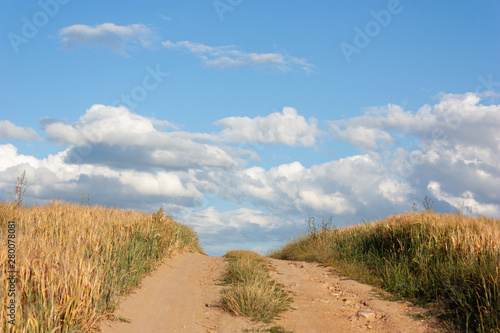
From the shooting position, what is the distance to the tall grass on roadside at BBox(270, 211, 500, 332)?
27.0 ft

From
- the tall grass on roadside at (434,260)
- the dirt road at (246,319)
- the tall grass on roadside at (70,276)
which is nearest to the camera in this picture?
the tall grass on roadside at (70,276)

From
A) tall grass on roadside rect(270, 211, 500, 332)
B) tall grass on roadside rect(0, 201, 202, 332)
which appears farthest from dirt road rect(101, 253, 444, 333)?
tall grass on roadside rect(270, 211, 500, 332)

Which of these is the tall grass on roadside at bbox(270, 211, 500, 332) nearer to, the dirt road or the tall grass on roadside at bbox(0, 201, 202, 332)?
the dirt road

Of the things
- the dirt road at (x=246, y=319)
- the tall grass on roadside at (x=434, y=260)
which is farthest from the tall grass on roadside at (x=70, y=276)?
the tall grass on roadside at (x=434, y=260)

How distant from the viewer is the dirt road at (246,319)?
8.02 meters

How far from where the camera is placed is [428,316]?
8.68 metres

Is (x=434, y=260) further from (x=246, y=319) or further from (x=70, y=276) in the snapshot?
(x=70, y=276)

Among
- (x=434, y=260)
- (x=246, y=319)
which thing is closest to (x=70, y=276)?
(x=246, y=319)

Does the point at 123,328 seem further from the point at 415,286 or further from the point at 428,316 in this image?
the point at 415,286

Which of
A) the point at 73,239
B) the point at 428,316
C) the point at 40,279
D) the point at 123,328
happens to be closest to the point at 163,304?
the point at 123,328

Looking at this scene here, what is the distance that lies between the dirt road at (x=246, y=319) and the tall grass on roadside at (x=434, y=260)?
2.34 feet

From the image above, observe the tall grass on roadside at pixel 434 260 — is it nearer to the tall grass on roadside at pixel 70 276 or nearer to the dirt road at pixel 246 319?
the dirt road at pixel 246 319

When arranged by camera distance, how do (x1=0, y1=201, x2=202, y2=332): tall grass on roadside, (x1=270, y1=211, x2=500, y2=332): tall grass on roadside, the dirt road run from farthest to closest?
(x1=270, y1=211, x2=500, y2=332): tall grass on roadside
the dirt road
(x1=0, y1=201, x2=202, y2=332): tall grass on roadside

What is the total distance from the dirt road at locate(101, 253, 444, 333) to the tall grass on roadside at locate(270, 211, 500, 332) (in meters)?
0.71
